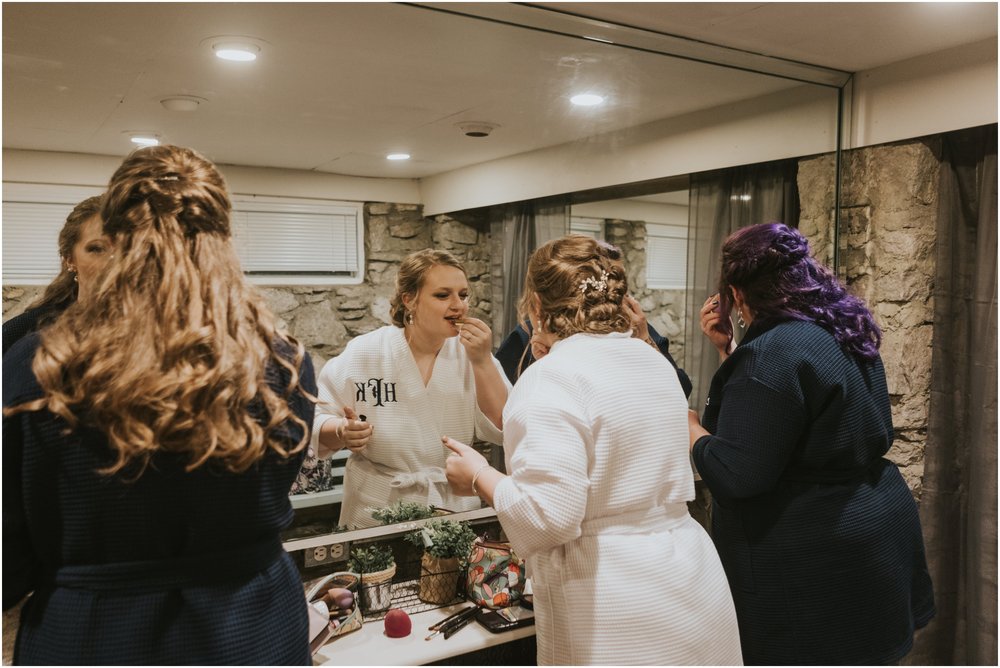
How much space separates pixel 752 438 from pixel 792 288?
0.36m

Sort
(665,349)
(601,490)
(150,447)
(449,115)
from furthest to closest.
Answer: (665,349) < (449,115) < (601,490) < (150,447)

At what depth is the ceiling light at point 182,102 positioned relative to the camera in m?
1.49

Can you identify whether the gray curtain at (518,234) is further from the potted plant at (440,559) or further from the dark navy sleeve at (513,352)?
the potted plant at (440,559)

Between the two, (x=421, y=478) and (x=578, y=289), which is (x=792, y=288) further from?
(x=421, y=478)

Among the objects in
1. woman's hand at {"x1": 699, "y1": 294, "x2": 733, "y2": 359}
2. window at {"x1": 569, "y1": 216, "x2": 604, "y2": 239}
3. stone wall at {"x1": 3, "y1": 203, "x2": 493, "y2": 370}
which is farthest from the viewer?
window at {"x1": 569, "y1": 216, "x2": 604, "y2": 239}

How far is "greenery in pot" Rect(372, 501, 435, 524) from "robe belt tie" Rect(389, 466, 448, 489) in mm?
48

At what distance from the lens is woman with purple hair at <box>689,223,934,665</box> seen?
154 centimetres

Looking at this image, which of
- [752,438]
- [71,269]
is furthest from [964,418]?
[71,269]

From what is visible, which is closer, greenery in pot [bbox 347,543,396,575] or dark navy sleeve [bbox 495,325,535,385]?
greenery in pot [bbox 347,543,396,575]

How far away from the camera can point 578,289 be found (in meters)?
1.39

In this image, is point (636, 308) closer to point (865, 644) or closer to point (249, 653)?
point (865, 644)

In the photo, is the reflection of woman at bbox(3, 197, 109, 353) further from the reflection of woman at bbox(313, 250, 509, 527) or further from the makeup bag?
the makeup bag

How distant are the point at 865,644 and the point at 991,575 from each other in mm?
915

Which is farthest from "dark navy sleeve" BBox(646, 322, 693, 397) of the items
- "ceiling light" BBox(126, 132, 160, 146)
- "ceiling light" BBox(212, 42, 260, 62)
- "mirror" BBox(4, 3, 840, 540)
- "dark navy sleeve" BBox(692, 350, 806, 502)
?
"ceiling light" BBox(126, 132, 160, 146)
